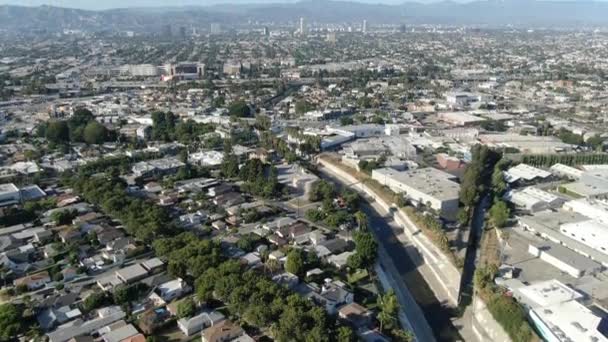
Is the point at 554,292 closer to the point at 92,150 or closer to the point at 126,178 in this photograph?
the point at 126,178

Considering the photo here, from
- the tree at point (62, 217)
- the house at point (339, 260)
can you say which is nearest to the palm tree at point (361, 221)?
the house at point (339, 260)

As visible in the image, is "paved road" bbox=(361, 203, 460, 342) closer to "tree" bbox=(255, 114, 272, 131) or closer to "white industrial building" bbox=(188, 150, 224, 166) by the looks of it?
"white industrial building" bbox=(188, 150, 224, 166)

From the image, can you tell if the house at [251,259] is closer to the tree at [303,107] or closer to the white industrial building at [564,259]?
the white industrial building at [564,259]

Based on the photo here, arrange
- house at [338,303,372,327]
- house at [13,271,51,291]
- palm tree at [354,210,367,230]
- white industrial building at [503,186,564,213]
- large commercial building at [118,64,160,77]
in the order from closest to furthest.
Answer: house at [338,303,372,327], house at [13,271,51,291], palm tree at [354,210,367,230], white industrial building at [503,186,564,213], large commercial building at [118,64,160,77]

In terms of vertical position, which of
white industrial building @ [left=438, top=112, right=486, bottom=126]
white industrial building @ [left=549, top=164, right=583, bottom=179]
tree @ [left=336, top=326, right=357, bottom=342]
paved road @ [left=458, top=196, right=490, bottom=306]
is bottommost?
paved road @ [left=458, top=196, right=490, bottom=306]

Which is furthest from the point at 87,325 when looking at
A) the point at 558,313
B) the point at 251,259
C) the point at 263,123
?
the point at 263,123

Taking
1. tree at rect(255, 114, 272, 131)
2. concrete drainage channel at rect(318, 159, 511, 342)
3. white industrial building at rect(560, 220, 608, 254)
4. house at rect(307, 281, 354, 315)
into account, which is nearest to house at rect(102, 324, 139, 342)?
house at rect(307, 281, 354, 315)
